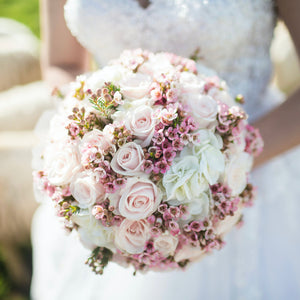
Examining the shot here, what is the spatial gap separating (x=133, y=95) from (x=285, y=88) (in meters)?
2.17

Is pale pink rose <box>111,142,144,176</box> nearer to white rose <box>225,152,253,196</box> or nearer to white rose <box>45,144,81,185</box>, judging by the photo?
white rose <box>45,144,81,185</box>

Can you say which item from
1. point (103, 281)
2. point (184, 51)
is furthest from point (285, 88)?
point (103, 281)

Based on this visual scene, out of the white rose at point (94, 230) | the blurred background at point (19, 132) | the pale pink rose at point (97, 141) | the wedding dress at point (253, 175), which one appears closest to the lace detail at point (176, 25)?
the wedding dress at point (253, 175)

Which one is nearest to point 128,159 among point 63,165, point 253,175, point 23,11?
point 63,165

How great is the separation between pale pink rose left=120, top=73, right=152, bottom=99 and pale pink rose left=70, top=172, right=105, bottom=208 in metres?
0.22

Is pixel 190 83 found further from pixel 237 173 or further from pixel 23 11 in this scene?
pixel 23 11

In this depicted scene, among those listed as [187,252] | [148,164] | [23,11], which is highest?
[148,164]

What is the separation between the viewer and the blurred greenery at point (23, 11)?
472 centimetres

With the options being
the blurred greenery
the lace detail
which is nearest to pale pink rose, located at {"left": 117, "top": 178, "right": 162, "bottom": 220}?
the lace detail

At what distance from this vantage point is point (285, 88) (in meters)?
2.65

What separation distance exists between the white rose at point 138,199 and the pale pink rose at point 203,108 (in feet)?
0.65

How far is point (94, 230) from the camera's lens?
0.83 metres

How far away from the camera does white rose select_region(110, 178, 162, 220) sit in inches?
29.5

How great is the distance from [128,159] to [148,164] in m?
0.05
